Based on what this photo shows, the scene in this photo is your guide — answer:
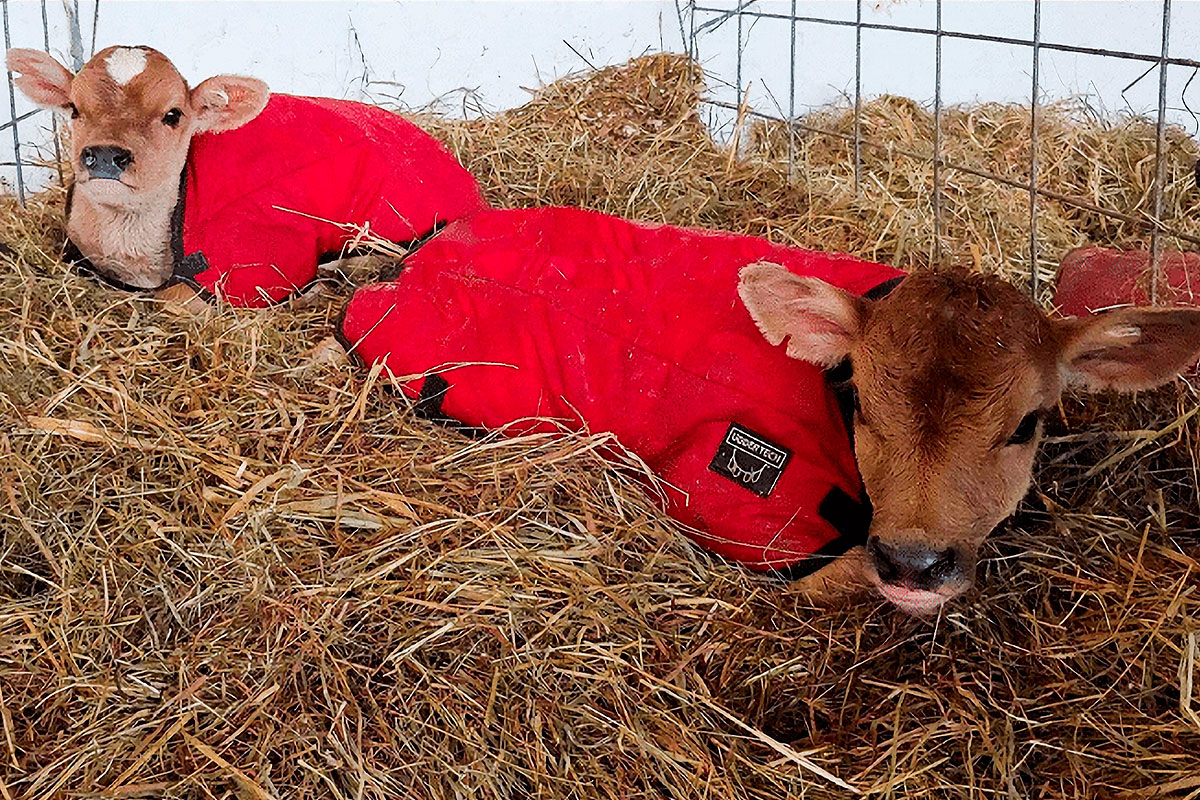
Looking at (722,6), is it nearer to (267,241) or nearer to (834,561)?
(267,241)

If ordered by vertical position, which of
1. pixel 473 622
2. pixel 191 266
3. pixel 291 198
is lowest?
pixel 473 622

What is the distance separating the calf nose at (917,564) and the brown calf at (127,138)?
9.40 feet

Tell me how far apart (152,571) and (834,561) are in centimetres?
164

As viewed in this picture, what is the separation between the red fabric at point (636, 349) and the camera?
3.05 m

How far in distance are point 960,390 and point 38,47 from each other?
4873mm

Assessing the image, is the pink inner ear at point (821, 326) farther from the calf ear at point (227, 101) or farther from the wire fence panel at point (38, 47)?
the wire fence panel at point (38, 47)

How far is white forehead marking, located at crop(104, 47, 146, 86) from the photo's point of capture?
4.29 metres

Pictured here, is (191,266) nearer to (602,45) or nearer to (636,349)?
(636,349)

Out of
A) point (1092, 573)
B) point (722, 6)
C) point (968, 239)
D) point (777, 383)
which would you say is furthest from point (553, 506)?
point (722, 6)

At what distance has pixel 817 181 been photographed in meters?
5.65

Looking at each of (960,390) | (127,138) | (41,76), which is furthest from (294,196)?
(960,390)

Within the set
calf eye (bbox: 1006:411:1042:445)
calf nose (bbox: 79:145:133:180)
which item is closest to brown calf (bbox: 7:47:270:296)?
calf nose (bbox: 79:145:133:180)

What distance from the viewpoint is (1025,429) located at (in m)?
2.76

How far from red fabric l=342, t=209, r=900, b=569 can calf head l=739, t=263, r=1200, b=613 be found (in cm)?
26
